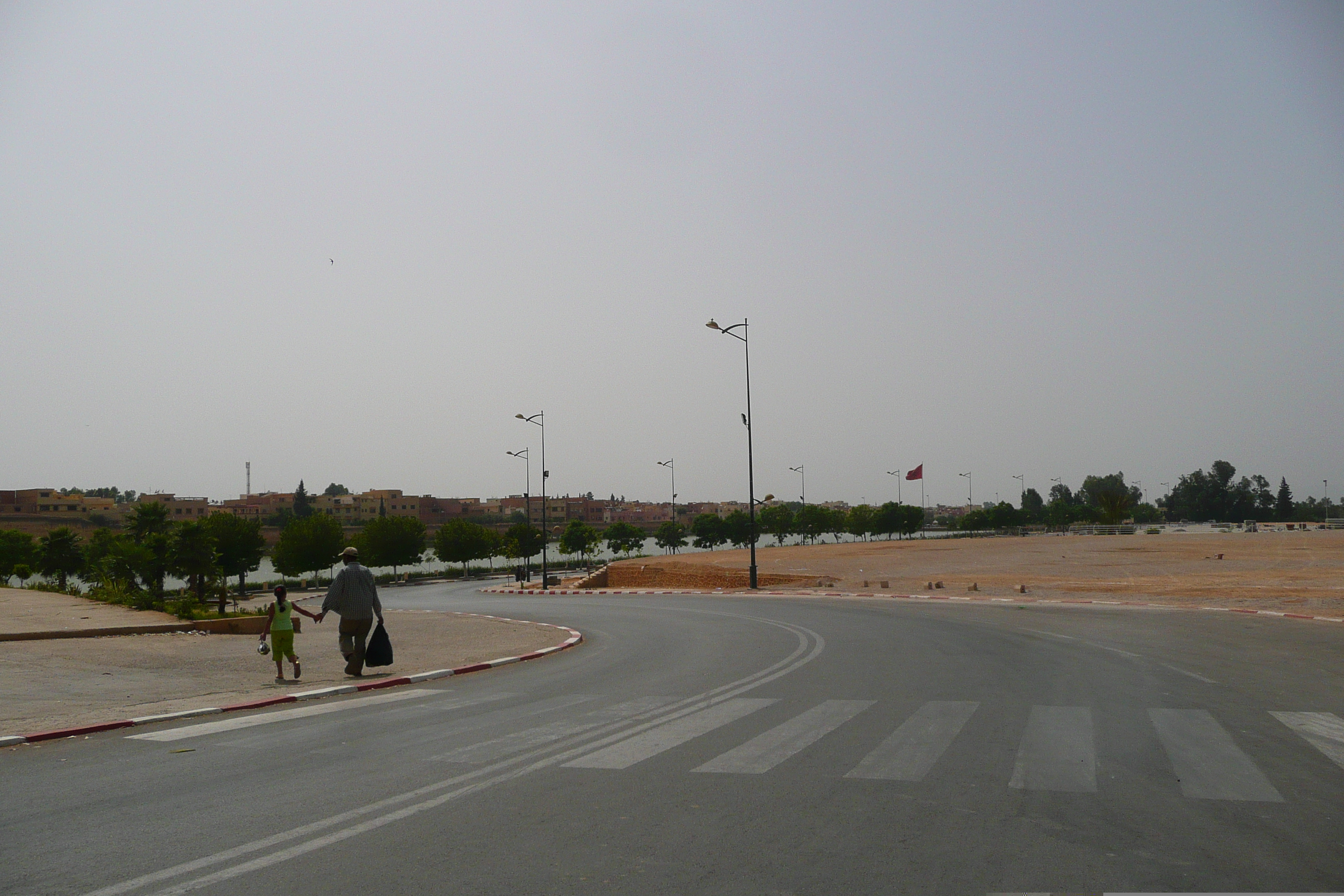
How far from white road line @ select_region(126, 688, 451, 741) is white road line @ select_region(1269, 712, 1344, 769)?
8997 millimetres

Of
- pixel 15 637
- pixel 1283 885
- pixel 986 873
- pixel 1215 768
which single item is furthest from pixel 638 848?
pixel 15 637

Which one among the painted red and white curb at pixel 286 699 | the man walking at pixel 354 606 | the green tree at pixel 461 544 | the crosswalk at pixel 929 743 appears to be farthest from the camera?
the green tree at pixel 461 544

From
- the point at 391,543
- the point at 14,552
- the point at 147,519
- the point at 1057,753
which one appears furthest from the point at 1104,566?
the point at 14,552

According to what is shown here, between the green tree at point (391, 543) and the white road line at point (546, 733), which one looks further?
the green tree at point (391, 543)

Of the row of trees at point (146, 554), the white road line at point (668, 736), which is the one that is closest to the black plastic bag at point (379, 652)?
the white road line at point (668, 736)

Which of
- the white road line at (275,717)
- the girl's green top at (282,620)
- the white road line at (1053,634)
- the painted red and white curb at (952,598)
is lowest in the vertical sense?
the painted red and white curb at (952,598)

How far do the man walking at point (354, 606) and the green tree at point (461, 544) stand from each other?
89.8 metres

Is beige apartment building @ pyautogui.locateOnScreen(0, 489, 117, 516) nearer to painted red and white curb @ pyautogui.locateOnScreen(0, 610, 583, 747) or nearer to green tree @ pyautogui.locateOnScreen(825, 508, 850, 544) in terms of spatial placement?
green tree @ pyautogui.locateOnScreen(825, 508, 850, 544)

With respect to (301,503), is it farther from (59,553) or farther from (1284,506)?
(1284,506)

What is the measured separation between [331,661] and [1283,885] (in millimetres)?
15453

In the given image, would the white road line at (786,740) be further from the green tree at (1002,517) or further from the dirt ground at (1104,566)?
the green tree at (1002,517)

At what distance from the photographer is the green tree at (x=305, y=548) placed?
91.3 meters

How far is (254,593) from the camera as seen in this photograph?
84.9 m

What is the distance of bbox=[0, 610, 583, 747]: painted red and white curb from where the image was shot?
9.04 m
